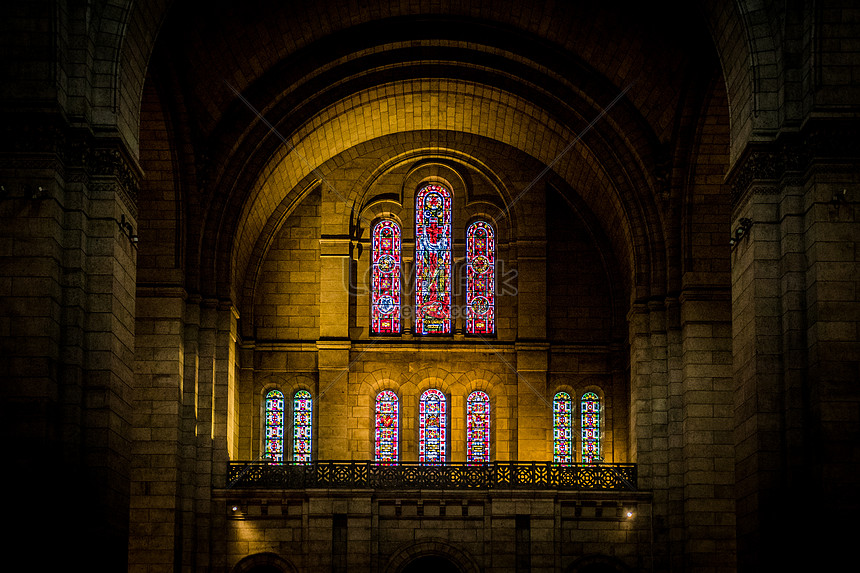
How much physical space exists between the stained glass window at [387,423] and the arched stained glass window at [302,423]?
6.04ft

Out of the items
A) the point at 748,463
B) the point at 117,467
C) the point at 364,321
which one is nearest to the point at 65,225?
the point at 117,467

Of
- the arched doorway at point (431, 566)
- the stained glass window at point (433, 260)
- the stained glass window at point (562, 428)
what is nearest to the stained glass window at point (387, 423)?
the stained glass window at point (433, 260)

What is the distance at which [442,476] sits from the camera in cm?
3394

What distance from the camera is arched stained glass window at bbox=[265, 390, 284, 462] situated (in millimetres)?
36938

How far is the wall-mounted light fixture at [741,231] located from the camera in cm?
2402

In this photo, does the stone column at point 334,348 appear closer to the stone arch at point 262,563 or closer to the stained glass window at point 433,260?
the stained glass window at point 433,260

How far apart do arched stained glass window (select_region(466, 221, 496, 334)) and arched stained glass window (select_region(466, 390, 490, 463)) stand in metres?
1.91

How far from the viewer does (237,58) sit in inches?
1299

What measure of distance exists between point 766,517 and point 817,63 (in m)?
7.63

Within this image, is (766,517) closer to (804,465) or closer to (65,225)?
(804,465)

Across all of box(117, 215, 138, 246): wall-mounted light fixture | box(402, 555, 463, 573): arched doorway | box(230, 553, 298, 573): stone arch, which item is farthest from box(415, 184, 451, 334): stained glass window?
box(117, 215, 138, 246): wall-mounted light fixture

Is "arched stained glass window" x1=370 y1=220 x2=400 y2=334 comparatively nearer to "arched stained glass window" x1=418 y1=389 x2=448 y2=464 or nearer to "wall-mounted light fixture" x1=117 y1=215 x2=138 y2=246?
"arched stained glass window" x1=418 y1=389 x2=448 y2=464

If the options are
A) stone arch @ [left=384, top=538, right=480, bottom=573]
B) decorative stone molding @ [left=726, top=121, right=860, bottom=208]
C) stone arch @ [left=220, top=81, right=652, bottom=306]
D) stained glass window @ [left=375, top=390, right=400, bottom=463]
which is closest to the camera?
decorative stone molding @ [left=726, top=121, right=860, bottom=208]

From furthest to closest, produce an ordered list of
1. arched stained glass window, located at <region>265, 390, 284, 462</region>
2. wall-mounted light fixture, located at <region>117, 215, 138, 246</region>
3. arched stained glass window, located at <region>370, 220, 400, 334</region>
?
arched stained glass window, located at <region>370, 220, 400, 334</region> < arched stained glass window, located at <region>265, 390, 284, 462</region> < wall-mounted light fixture, located at <region>117, 215, 138, 246</region>
